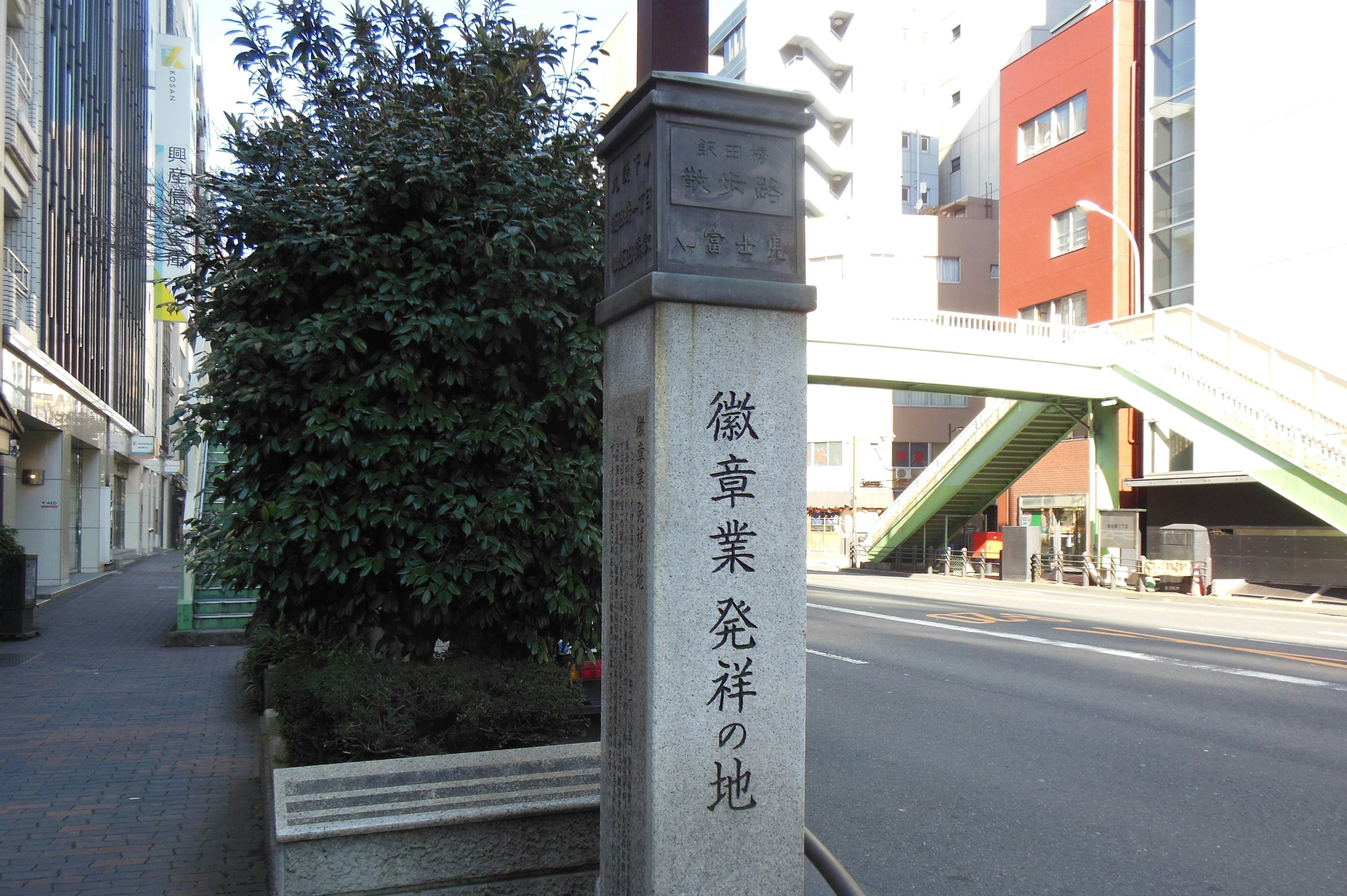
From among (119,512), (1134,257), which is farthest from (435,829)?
(119,512)

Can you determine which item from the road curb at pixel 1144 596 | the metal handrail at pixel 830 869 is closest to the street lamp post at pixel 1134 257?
the road curb at pixel 1144 596

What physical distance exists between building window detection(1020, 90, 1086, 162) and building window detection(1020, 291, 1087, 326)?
5737mm

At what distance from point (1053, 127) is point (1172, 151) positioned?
248 inches

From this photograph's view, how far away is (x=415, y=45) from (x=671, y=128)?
4.74m

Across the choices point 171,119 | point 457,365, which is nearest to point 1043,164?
point 171,119

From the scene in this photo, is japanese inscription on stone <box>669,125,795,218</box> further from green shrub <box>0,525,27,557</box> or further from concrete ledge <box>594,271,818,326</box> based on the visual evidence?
green shrub <box>0,525,27,557</box>

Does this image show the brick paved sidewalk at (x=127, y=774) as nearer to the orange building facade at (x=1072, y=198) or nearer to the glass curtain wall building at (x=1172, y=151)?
the orange building facade at (x=1072, y=198)

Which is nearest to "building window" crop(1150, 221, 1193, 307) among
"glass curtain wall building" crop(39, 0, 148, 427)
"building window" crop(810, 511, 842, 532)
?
"building window" crop(810, 511, 842, 532)

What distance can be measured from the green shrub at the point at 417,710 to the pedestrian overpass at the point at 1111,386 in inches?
852

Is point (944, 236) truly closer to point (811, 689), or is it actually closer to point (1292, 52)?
point (1292, 52)

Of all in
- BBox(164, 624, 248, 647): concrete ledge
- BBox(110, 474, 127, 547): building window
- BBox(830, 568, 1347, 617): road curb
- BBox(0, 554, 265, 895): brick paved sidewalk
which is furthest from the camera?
BBox(110, 474, 127, 547): building window

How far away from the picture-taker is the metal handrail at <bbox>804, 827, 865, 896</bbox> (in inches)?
131

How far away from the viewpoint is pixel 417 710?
225 inches

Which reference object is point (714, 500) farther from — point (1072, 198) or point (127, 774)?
point (1072, 198)
